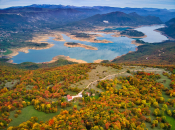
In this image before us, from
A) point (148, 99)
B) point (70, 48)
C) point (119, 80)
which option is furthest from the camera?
point (70, 48)

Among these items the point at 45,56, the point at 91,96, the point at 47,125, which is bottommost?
the point at 45,56

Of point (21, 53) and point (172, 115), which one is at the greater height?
point (172, 115)

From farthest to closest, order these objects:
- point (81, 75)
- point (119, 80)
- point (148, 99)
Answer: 1. point (81, 75)
2. point (119, 80)
3. point (148, 99)

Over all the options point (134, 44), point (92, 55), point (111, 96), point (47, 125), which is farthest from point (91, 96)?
point (134, 44)

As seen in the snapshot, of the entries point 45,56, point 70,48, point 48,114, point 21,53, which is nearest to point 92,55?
point 70,48

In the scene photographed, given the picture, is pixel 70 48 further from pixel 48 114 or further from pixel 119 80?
pixel 48 114

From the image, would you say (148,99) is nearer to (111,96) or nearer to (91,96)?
(111,96)

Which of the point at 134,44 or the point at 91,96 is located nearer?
the point at 91,96

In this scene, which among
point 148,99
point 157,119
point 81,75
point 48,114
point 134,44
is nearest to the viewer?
point 157,119

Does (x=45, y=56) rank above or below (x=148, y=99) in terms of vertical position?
below
